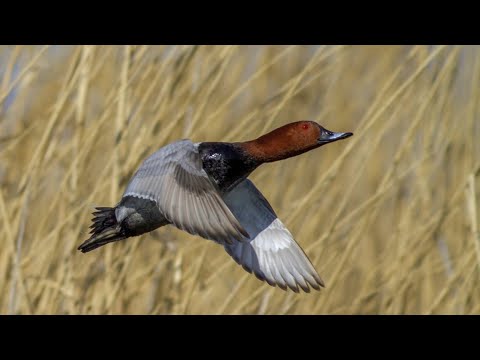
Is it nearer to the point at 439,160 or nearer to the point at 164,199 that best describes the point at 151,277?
the point at 164,199

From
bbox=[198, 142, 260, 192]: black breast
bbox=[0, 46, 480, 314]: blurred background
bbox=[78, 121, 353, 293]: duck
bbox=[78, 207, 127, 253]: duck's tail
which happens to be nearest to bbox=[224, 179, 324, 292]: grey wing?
bbox=[78, 121, 353, 293]: duck

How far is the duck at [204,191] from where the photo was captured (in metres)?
2.16

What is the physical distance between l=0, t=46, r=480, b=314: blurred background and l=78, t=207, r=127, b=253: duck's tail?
0.75 feet

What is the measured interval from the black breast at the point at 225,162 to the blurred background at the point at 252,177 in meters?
0.32

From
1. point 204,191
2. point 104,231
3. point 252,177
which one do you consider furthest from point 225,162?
point 252,177

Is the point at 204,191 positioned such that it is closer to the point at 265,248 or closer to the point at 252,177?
the point at 265,248

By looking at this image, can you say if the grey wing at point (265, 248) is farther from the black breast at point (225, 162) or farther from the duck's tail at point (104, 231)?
the duck's tail at point (104, 231)

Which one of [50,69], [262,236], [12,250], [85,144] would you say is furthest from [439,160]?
[50,69]

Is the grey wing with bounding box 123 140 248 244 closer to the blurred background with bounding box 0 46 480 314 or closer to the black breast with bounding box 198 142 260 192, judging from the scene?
the black breast with bounding box 198 142 260 192

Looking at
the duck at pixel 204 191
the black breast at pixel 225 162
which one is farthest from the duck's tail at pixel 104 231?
the black breast at pixel 225 162

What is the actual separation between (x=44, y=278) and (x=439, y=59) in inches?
63.5

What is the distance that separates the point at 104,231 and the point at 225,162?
15.8 inches

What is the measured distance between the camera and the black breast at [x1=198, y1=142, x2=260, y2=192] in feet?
7.91

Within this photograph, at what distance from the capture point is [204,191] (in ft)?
7.40
